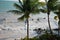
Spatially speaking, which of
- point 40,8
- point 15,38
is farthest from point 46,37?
point 15,38

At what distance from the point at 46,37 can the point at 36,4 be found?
506 centimetres

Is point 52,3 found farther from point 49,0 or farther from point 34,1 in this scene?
point 34,1

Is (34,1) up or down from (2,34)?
up

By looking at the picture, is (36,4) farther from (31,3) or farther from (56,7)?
(56,7)

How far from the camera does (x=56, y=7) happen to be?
25.6 m

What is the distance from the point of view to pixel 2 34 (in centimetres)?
3778

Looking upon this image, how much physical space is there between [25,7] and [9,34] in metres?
13.9

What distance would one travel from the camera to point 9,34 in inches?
1480

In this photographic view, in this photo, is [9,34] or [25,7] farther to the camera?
[9,34]

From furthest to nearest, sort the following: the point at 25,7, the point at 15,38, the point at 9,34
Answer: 1. the point at 9,34
2. the point at 15,38
3. the point at 25,7

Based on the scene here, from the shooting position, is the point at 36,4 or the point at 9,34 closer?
the point at 36,4

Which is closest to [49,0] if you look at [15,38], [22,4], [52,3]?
[52,3]

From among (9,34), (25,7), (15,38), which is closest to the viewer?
(25,7)

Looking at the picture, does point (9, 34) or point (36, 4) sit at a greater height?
point (36, 4)
